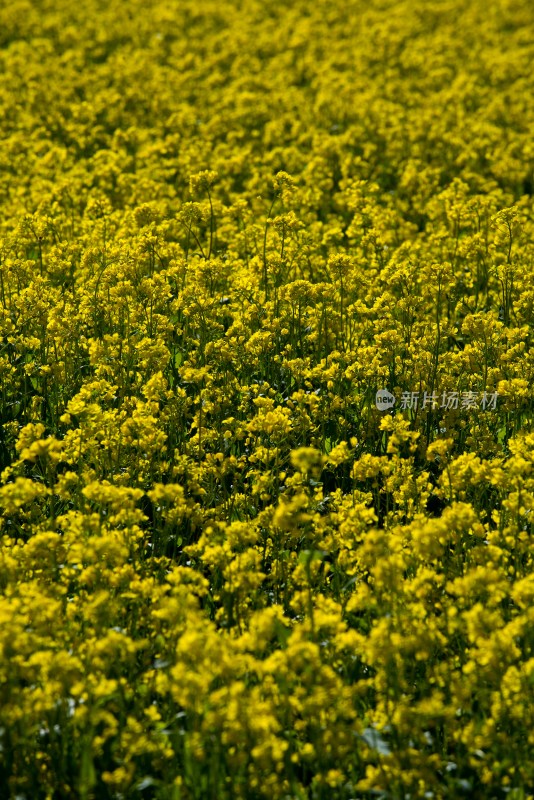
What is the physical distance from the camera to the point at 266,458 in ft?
20.9

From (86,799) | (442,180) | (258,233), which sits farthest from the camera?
(442,180)

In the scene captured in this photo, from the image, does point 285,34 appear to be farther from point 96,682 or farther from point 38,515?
point 96,682

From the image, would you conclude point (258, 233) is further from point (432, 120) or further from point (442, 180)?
point (432, 120)

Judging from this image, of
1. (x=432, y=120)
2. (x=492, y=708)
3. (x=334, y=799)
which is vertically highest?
(x=432, y=120)

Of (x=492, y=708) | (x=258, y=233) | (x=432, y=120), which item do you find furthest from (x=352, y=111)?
(x=492, y=708)

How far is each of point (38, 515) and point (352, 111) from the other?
952 centimetres

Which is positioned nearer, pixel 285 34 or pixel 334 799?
pixel 334 799

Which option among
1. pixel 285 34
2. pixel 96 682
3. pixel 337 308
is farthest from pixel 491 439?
pixel 285 34

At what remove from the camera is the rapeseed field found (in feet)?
14.7

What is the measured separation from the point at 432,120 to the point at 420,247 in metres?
4.45

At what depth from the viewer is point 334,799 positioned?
4496 mm

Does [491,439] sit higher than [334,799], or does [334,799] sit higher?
[491,439]

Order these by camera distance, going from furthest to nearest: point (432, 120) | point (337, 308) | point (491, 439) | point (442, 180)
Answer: point (432, 120)
point (442, 180)
point (337, 308)
point (491, 439)

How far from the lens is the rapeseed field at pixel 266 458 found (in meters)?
4.48
